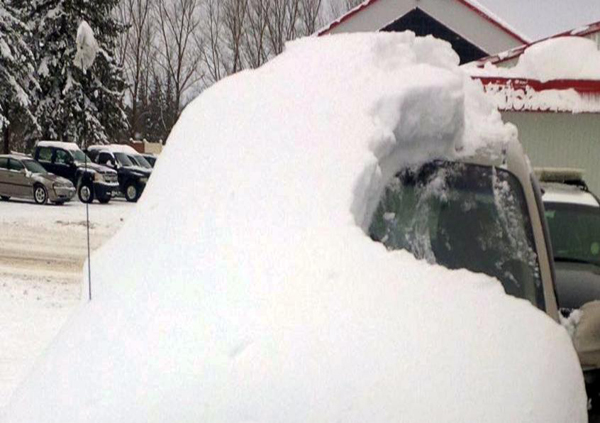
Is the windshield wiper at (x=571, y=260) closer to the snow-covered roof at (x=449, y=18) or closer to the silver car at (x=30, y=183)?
the snow-covered roof at (x=449, y=18)

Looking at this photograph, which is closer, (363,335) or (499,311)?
(363,335)

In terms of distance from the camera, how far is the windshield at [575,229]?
6.01 meters

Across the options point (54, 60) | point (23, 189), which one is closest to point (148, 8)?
point (54, 60)

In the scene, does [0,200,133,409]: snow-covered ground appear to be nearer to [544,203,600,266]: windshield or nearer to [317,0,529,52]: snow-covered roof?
[544,203,600,266]: windshield

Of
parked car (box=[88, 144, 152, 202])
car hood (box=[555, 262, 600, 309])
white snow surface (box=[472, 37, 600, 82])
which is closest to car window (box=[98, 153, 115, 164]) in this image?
parked car (box=[88, 144, 152, 202])

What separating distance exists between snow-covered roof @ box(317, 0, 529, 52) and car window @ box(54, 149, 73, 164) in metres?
11.5

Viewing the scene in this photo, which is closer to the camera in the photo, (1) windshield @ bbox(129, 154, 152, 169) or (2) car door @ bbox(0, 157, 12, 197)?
(2) car door @ bbox(0, 157, 12, 197)

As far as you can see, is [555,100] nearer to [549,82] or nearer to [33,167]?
[549,82]

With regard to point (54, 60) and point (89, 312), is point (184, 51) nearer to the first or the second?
point (54, 60)

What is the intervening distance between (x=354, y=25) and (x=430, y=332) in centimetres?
1603

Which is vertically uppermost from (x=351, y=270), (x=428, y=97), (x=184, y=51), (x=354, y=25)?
(x=184, y=51)

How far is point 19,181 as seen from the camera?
73.7 ft

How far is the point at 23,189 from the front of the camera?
886 inches

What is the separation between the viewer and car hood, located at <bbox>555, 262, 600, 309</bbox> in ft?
15.3
